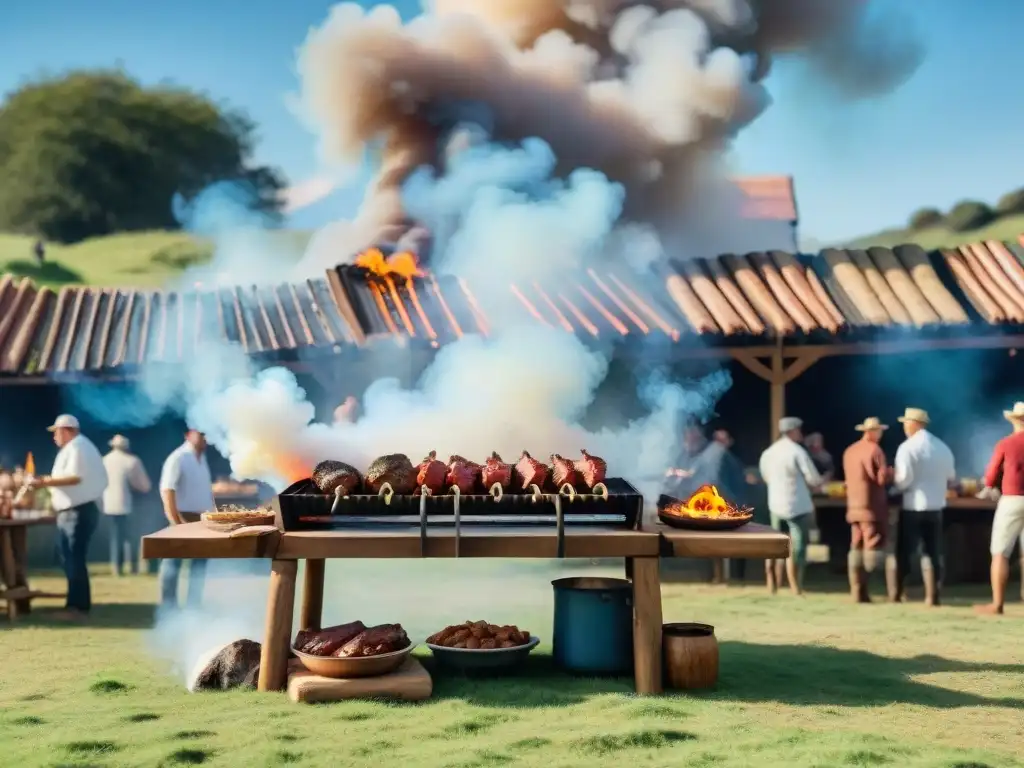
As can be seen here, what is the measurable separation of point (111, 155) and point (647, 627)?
125 ft

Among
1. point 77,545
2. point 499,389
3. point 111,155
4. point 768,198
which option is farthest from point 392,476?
point 111,155

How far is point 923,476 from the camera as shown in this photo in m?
9.76

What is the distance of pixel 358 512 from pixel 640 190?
20.7m

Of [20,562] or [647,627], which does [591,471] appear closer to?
[647,627]

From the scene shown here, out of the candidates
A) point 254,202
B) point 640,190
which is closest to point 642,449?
point 640,190

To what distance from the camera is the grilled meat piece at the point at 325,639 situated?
19.6 ft

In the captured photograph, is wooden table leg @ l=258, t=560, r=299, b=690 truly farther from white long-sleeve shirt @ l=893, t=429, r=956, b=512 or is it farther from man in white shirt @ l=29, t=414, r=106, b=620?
white long-sleeve shirt @ l=893, t=429, r=956, b=512

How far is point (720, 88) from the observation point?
85.1ft

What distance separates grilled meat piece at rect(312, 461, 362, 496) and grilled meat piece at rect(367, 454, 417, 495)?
0.09 meters

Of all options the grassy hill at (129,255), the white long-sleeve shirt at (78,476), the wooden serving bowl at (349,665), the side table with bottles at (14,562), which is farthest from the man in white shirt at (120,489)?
the grassy hill at (129,255)

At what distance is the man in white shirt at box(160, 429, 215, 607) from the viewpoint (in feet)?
28.4

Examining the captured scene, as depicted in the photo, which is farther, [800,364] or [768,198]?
[768,198]

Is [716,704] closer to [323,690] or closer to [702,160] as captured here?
[323,690]

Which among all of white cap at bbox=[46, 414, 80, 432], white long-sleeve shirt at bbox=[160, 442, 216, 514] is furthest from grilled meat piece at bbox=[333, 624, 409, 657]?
white cap at bbox=[46, 414, 80, 432]
